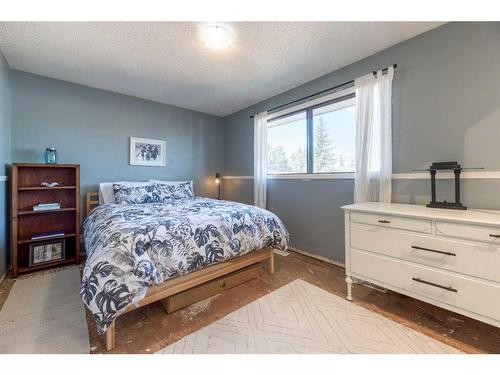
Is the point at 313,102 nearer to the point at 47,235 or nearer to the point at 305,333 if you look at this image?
the point at 305,333

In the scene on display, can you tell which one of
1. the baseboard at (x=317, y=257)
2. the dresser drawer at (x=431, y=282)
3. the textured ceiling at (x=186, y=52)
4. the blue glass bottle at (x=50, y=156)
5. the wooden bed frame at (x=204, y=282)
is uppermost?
the textured ceiling at (x=186, y=52)

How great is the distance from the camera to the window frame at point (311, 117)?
254 cm

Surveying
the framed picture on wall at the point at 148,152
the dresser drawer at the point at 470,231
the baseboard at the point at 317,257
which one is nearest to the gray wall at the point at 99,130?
the framed picture on wall at the point at 148,152

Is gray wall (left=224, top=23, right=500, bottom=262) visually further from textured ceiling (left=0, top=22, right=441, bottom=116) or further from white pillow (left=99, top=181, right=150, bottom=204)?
white pillow (left=99, top=181, right=150, bottom=204)

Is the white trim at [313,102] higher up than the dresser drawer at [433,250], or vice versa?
the white trim at [313,102]

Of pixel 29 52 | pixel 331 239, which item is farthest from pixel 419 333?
Result: pixel 29 52

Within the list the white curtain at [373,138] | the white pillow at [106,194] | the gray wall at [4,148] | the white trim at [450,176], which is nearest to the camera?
the white trim at [450,176]

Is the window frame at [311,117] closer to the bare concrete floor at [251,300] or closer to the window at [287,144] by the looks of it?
the window at [287,144]

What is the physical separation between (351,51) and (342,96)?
1.56ft

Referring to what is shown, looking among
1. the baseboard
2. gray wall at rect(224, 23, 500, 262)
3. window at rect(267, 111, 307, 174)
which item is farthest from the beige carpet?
window at rect(267, 111, 307, 174)

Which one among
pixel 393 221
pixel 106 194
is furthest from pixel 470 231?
pixel 106 194

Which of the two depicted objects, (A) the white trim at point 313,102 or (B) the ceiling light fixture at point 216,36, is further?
(A) the white trim at point 313,102
